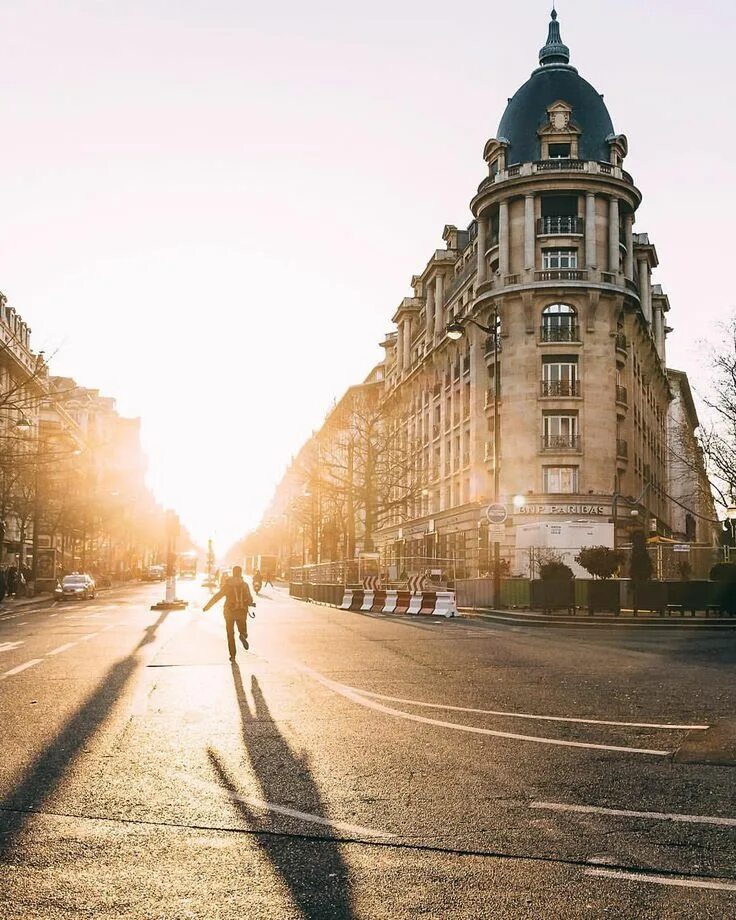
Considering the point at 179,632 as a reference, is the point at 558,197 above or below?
above

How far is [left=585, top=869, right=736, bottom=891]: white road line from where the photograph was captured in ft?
13.9

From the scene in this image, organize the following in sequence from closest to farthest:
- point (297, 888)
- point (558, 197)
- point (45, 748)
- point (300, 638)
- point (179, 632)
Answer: point (297, 888) → point (45, 748) → point (300, 638) → point (179, 632) → point (558, 197)

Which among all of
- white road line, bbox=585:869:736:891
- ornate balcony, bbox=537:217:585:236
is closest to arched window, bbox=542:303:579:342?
ornate balcony, bbox=537:217:585:236

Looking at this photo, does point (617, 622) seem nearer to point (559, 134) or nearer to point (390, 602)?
point (390, 602)

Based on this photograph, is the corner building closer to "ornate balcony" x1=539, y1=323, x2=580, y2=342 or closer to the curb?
"ornate balcony" x1=539, y1=323, x2=580, y2=342

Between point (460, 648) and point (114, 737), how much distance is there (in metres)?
10.5

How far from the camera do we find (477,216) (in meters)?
54.6

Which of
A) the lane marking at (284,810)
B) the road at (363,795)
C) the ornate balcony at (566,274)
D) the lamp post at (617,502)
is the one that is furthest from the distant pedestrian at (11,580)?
the lane marking at (284,810)

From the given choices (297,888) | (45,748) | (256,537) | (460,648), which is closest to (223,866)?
(297,888)

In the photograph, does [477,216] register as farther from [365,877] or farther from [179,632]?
[365,877]

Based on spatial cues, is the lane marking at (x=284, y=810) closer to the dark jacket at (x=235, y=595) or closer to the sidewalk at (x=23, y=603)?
the dark jacket at (x=235, y=595)

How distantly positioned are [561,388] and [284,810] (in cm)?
4592

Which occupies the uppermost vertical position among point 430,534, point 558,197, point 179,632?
point 558,197

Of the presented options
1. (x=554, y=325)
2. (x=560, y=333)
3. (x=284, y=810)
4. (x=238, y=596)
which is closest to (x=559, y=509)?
(x=560, y=333)
